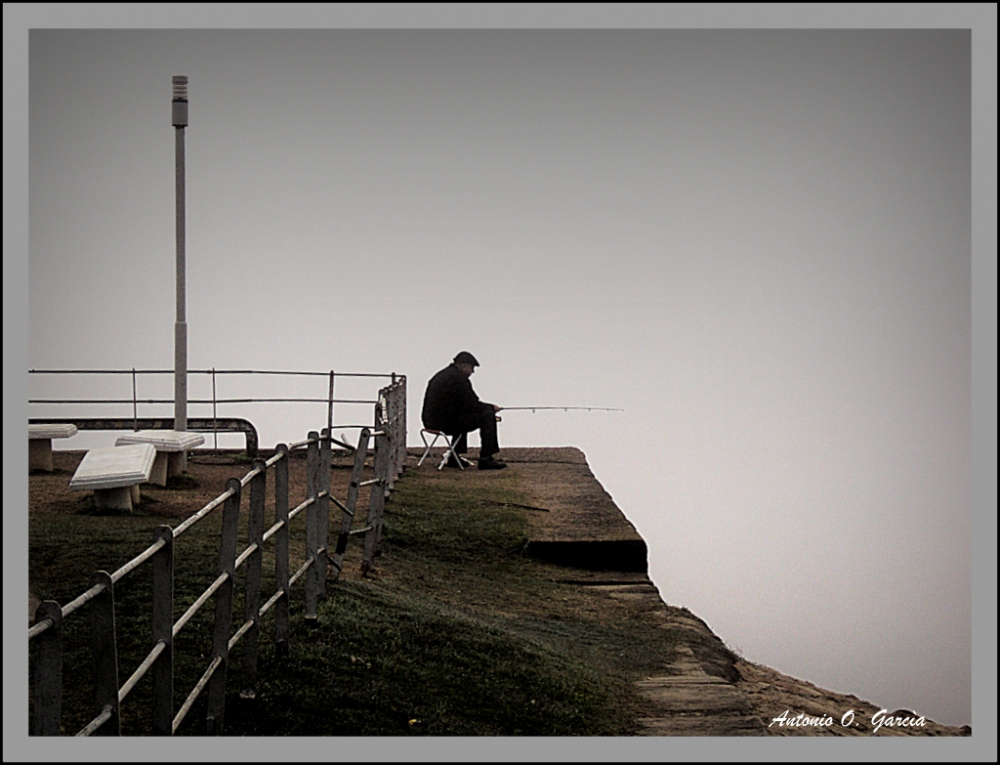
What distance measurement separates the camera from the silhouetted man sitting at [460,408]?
12.5 meters

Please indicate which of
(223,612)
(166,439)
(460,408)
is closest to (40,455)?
Answer: (166,439)

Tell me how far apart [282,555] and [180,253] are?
524 centimetres

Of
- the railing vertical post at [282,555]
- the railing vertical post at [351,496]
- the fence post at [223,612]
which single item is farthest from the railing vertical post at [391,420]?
the fence post at [223,612]

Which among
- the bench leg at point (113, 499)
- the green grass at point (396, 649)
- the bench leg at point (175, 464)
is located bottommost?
the green grass at point (396, 649)

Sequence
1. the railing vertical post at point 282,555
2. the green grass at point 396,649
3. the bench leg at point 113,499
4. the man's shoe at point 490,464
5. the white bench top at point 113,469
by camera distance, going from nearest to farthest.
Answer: the green grass at point 396,649 < the railing vertical post at point 282,555 < the white bench top at point 113,469 < the bench leg at point 113,499 < the man's shoe at point 490,464

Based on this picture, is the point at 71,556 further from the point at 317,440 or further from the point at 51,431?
the point at 51,431

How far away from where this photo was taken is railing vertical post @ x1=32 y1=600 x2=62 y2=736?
2.52 m

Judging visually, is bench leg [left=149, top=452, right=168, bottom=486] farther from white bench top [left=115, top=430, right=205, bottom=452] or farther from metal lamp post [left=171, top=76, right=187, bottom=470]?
metal lamp post [left=171, top=76, right=187, bottom=470]

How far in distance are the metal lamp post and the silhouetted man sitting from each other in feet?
10.2

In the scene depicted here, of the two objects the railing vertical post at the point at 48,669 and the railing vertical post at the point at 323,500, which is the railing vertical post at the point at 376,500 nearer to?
the railing vertical post at the point at 323,500

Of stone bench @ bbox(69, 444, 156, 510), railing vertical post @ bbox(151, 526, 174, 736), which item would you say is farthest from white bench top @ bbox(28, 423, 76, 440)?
railing vertical post @ bbox(151, 526, 174, 736)

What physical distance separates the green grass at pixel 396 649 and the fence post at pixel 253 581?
0.09 metres

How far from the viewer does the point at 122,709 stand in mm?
4293

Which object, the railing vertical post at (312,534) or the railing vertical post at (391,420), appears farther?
the railing vertical post at (391,420)
